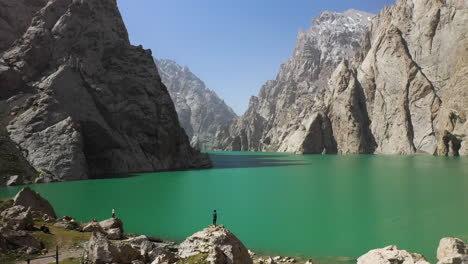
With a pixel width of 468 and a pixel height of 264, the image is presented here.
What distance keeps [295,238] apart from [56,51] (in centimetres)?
9612

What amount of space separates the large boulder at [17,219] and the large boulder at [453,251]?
79.9ft

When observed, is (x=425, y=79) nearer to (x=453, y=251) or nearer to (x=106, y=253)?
(x=453, y=251)

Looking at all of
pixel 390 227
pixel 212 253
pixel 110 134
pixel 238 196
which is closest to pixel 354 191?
pixel 238 196

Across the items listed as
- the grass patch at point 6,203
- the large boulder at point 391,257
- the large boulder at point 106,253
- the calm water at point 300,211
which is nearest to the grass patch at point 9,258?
the large boulder at point 106,253

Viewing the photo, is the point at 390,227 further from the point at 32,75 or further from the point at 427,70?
the point at 427,70

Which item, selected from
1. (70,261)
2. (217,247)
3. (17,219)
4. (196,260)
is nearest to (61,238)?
(17,219)

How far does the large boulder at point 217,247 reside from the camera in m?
13.6

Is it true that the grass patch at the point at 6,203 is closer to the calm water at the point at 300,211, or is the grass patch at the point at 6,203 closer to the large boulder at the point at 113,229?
the calm water at the point at 300,211

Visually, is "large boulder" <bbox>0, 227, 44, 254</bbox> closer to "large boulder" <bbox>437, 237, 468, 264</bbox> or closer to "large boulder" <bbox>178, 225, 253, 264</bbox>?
"large boulder" <bbox>178, 225, 253, 264</bbox>

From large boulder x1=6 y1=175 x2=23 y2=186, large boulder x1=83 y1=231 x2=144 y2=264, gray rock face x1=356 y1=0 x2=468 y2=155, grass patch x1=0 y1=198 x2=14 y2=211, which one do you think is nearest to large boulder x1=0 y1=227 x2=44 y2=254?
large boulder x1=83 y1=231 x2=144 y2=264

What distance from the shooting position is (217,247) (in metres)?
13.7

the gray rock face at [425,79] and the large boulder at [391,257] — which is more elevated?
the gray rock face at [425,79]

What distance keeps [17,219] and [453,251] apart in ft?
86.7

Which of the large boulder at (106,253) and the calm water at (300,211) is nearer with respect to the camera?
the large boulder at (106,253)
